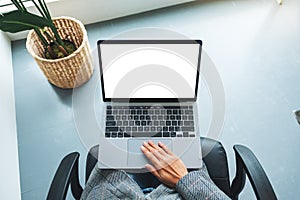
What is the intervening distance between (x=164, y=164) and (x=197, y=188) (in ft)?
0.42

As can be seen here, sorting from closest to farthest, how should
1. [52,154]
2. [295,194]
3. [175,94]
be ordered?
[175,94], [295,194], [52,154]

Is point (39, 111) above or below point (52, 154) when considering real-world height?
above

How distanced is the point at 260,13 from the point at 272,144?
0.69m

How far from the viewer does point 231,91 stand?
1.67m

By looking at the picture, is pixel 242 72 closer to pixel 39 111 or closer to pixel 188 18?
pixel 188 18

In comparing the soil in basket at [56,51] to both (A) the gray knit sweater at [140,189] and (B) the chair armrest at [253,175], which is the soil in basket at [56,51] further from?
(B) the chair armrest at [253,175]

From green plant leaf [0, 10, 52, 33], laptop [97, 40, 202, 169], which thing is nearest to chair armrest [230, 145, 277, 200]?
laptop [97, 40, 202, 169]

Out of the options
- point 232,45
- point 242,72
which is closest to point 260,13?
point 232,45

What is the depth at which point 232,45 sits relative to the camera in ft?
5.88

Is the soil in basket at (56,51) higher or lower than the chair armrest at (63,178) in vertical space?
higher

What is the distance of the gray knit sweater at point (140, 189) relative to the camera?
973mm

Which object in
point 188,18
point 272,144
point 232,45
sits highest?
point 188,18

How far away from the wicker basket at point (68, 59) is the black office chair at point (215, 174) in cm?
45

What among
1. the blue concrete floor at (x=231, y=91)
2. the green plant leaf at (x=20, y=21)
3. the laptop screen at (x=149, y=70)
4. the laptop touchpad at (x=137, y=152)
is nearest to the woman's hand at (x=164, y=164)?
the laptop touchpad at (x=137, y=152)
